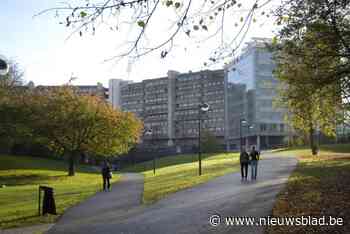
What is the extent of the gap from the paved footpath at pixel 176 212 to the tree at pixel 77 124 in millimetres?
30140

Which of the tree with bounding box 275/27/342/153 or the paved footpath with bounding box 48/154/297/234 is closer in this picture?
the paved footpath with bounding box 48/154/297/234

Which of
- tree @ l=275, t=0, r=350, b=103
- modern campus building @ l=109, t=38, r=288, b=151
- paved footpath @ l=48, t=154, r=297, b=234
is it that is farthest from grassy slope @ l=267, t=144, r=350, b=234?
modern campus building @ l=109, t=38, r=288, b=151

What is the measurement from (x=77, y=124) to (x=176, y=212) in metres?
36.4

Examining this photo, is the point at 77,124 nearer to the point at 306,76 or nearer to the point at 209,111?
the point at 306,76

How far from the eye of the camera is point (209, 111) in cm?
15225

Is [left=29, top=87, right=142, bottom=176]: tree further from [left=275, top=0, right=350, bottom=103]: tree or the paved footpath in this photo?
[left=275, top=0, right=350, bottom=103]: tree

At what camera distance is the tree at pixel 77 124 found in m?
48.6

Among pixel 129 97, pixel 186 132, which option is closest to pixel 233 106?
pixel 186 132

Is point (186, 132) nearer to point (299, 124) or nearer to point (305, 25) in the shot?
point (299, 124)

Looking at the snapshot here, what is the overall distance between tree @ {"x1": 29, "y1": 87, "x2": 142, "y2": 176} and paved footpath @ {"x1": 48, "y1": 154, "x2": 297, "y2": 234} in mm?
30140

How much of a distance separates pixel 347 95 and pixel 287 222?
1505 centimetres

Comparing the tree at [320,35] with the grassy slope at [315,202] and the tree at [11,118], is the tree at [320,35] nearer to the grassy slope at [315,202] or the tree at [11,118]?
the grassy slope at [315,202]

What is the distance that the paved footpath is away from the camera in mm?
11758

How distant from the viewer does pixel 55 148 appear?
52.6 meters
